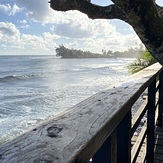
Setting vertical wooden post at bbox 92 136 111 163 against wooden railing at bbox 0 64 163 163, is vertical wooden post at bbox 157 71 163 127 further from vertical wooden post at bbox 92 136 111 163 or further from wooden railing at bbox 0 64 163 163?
vertical wooden post at bbox 92 136 111 163

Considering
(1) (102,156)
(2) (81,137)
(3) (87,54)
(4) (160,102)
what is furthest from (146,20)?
(3) (87,54)

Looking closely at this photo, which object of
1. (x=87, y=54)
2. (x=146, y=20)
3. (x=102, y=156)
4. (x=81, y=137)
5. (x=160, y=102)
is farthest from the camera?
(x=87, y=54)

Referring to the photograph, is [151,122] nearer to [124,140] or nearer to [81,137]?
[124,140]

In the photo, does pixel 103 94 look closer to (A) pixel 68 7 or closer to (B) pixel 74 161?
(B) pixel 74 161

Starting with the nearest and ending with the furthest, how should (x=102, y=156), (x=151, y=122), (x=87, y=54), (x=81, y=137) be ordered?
(x=81, y=137), (x=102, y=156), (x=151, y=122), (x=87, y=54)

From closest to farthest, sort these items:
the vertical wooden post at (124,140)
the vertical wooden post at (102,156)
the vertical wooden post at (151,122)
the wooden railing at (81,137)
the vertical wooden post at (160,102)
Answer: the wooden railing at (81,137), the vertical wooden post at (102,156), the vertical wooden post at (124,140), the vertical wooden post at (151,122), the vertical wooden post at (160,102)

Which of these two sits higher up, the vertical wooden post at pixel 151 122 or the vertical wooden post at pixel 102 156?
the vertical wooden post at pixel 102 156

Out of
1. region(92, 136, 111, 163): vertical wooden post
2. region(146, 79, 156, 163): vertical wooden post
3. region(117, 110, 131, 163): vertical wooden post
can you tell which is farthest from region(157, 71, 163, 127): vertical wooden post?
region(92, 136, 111, 163): vertical wooden post

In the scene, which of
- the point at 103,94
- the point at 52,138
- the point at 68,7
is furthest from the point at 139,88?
the point at 68,7

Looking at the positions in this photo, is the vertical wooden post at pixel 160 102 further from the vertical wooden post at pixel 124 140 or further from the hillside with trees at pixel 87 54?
A: the hillside with trees at pixel 87 54

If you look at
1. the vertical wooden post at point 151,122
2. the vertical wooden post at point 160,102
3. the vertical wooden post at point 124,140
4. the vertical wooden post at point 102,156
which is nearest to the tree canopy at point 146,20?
the vertical wooden post at point 151,122

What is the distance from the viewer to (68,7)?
2.00 meters

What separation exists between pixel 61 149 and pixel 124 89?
73 cm

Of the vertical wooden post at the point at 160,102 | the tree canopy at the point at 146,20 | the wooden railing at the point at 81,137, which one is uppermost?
the tree canopy at the point at 146,20
